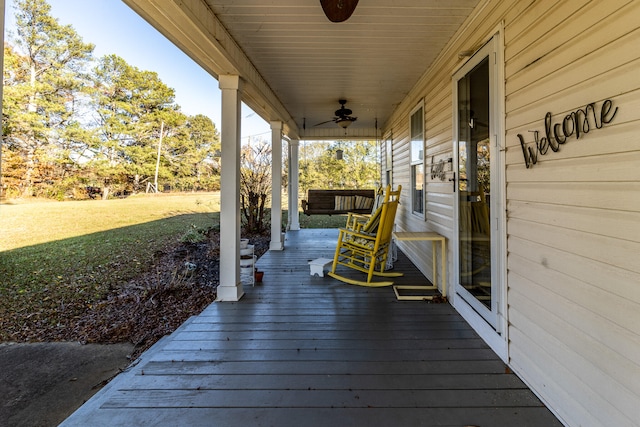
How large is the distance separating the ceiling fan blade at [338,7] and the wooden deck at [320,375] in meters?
2.10

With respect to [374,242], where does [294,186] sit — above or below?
above

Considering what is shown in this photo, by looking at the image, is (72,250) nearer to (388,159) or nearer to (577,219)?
(388,159)

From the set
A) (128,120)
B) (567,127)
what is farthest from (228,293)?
(128,120)

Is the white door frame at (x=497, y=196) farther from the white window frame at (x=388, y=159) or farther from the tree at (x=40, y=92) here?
the tree at (x=40, y=92)

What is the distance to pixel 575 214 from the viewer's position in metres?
1.35

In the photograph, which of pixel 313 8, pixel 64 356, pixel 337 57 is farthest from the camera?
pixel 337 57

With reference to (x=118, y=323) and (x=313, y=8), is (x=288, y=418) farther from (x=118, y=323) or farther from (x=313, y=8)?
(x=118, y=323)

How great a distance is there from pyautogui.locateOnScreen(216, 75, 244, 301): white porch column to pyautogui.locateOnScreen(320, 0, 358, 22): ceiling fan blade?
1.63 m

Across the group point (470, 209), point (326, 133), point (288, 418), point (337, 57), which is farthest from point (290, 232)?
point (288, 418)

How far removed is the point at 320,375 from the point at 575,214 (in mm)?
1583

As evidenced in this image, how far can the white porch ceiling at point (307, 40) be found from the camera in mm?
2166

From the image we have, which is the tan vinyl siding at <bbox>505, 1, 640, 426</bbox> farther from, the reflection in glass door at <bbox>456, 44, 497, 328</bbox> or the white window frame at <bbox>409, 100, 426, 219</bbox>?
the white window frame at <bbox>409, 100, 426, 219</bbox>

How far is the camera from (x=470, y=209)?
8.21 ft

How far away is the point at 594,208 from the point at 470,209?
126 centimetres
